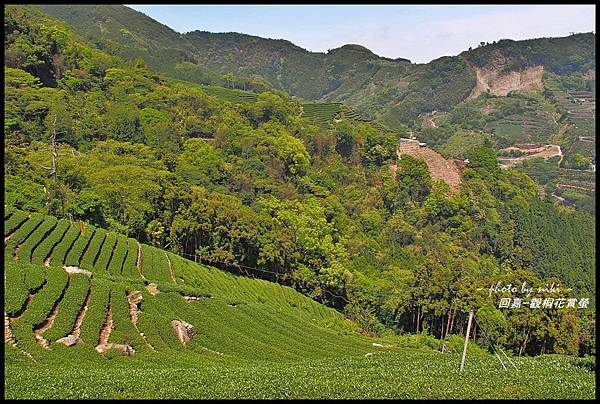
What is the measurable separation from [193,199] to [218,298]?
41.7 ft

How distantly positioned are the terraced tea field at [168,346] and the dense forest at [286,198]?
215 inches

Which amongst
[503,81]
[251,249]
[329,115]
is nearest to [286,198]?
[251,249]

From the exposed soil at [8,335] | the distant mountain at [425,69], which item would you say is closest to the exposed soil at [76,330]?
the exposed soil at [8,335]

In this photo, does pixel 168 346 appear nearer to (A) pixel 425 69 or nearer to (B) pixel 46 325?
(B) pixel 46 325

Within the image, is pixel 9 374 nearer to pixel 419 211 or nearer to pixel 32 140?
pixel 32 140

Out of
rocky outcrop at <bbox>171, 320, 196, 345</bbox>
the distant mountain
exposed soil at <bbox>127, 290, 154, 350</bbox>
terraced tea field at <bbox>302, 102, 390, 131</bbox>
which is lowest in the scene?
rocky outcrop at <bbox>171, 320, 196, 345</bbox>

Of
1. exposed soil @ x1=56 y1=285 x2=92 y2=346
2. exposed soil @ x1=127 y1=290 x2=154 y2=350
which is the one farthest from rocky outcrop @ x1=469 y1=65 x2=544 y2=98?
exposed soil @ x1=56 y1=285 x2=92 y2=346

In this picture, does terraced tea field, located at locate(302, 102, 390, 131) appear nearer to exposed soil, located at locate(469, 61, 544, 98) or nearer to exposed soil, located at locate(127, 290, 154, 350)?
exposed soil, located at locate(127, 290, 154, 350)

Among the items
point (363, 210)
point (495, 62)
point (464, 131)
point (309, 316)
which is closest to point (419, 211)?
point (363, 210)

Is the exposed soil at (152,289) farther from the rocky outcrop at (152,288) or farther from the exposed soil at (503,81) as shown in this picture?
the exposed soil at (503,81)

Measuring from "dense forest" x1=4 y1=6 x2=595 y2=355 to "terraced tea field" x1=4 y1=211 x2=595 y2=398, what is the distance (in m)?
5.46

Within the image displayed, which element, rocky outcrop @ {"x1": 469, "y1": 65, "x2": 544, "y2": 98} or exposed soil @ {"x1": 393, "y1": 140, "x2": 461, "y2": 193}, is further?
Answer: rocky outcrop @ {"x1": 469, "y1": 65, "x2": 544, "y2": 98}

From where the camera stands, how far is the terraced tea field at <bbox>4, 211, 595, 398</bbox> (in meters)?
10.2

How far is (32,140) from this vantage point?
4012cm
